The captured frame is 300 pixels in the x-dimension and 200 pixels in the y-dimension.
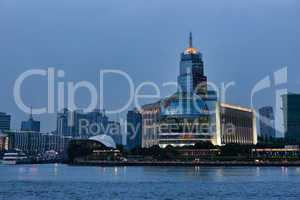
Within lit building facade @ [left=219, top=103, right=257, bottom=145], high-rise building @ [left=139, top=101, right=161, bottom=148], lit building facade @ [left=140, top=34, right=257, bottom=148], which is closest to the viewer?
lit building facade @ [left=140, top=34, right=257, bottom=148]

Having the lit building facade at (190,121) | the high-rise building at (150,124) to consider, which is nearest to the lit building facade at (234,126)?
the lit building facade at (190,121)

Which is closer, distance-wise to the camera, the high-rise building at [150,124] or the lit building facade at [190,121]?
the lit building facade at [190,121]

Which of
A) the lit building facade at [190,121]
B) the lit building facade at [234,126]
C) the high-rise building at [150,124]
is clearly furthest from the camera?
the high-rise building at [150,124]

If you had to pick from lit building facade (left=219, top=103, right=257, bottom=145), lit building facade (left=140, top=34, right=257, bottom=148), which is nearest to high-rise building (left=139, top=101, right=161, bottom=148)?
lit building facade (left=140, top=34, right=257, bottom=148)

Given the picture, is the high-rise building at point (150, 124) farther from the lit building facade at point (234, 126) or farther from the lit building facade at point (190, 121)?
the lit building facade at point (234, 126)

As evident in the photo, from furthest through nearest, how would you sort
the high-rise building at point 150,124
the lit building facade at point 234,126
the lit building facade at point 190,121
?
the high-rise building at point 150,124
the lit building facade at point 234,126
the lit building facade at point 190,121

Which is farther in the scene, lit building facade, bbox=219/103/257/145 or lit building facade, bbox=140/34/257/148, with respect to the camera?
lit building facade, bbox=219/103/257/145

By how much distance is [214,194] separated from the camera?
55875mm

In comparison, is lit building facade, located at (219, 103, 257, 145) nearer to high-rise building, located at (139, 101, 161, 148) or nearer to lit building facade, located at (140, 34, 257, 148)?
lit building facade, located at (140, 34, 257, 148)

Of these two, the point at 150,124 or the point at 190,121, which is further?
the point at 150,124

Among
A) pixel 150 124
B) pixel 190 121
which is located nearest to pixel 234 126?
pixel 190 121

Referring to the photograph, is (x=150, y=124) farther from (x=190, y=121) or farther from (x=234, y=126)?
(x=234, y=126)

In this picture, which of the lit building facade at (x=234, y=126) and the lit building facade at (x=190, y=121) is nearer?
the lit building facade at (x=190, y=121)

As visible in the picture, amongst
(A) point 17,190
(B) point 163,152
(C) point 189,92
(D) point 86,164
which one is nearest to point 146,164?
(B) point 163,152
